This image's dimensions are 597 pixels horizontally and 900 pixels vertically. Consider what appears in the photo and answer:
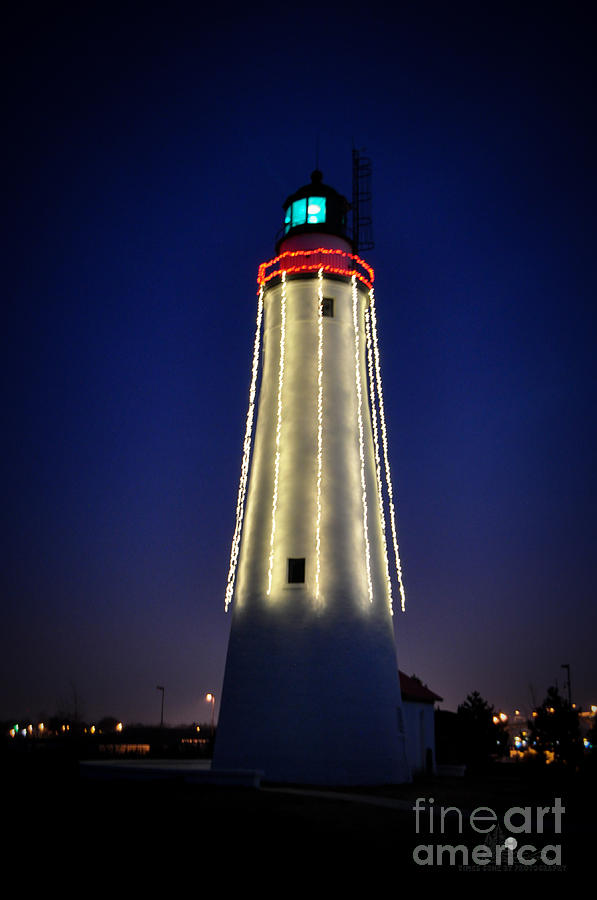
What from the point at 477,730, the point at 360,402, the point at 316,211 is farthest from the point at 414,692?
the point at 477,730

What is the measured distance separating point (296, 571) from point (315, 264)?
1074 cm

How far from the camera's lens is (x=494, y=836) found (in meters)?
13.9

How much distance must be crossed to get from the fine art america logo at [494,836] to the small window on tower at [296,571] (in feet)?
24.5

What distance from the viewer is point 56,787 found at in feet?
64.6

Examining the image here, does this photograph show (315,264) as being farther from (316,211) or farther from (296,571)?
(296,571)

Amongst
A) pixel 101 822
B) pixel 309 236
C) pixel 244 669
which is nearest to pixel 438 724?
pixel 244 669

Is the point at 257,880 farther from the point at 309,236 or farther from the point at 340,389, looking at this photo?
the point at 309,236

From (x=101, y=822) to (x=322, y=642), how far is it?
396 inches

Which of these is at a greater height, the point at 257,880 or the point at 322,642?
the point at 322,642

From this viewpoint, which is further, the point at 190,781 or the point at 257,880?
the point at 190,781

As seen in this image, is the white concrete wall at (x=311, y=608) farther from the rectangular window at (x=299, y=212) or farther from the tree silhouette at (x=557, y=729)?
the tree silhouette at (x=557, y=729)

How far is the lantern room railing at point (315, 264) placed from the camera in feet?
90.1

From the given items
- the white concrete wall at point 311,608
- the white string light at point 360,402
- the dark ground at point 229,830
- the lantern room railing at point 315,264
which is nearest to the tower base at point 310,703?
the white concrete wall at point 311,608

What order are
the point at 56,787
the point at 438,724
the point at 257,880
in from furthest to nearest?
the point at 438,724 → the point at 56,787 → the point at 257,880
